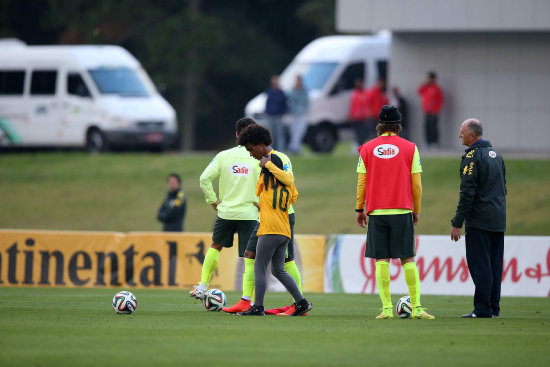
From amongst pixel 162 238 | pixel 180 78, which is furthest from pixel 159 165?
pixel 180 78

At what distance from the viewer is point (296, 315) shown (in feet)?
39.1

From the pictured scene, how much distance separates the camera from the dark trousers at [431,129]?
93.9 feet

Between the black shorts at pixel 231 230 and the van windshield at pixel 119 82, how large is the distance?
18704 mm

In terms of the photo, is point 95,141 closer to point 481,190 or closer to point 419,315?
point 481,190

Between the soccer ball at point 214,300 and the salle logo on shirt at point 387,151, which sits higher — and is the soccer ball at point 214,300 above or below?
below

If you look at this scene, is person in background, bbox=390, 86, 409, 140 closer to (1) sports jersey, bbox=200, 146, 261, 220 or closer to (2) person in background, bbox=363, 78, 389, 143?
(2) person in background, bbox=363, 78, 389, 143

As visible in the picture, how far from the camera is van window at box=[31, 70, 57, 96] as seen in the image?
31.5 meters

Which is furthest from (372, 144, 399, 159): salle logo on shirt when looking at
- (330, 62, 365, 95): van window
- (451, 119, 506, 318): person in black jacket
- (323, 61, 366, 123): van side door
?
(330, 62, 365, 95): van window

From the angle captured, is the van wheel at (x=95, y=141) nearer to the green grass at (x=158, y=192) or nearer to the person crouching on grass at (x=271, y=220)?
the green grass at (x=158, y=192)

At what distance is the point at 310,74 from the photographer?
31.0 m

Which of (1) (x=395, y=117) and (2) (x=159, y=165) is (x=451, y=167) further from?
(1) (x=395, y=117)

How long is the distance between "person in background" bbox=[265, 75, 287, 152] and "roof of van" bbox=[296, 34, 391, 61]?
136 inches

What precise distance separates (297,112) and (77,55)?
6795 millimetres

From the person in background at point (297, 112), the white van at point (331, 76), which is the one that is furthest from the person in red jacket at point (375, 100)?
the white van at point (331, 76)
